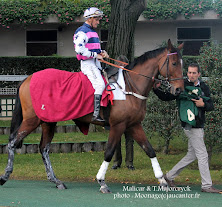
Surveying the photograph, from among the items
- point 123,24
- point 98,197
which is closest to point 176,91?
point 98,197

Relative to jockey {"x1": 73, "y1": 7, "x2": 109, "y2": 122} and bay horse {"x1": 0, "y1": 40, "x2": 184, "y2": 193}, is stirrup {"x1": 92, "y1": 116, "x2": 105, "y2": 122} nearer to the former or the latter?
jockey {"x1": 73, "y1": 7, "x2": 109, "y2": 122}

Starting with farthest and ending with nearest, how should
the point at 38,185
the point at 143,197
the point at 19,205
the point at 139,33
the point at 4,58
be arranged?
the point at 139,33
the point at 4,58
the point at 38,185
the point at 143,197
the point at 19,205

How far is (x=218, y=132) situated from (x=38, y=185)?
11.3ft

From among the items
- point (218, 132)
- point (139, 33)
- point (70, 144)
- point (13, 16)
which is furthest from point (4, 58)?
point (218, 132)

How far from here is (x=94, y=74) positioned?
6.95 meters

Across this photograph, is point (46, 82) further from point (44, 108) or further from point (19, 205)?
point (19, 205)

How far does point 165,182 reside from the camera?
689cm

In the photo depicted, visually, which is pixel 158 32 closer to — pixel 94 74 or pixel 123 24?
pixel 123 24

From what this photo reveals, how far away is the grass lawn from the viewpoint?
321 inches

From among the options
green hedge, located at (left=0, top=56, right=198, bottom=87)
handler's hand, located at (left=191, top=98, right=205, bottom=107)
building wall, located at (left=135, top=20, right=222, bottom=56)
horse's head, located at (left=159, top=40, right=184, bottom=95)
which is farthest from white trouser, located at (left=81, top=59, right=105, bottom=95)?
building wall, located at (left=135, top=20, right=222, bottom=56)

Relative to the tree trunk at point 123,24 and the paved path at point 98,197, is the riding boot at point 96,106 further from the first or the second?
the tree trunk at point 123,24

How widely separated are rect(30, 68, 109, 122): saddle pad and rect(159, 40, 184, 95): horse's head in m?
0.94

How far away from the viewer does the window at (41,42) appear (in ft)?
70.1

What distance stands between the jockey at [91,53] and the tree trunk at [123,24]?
1.93m
